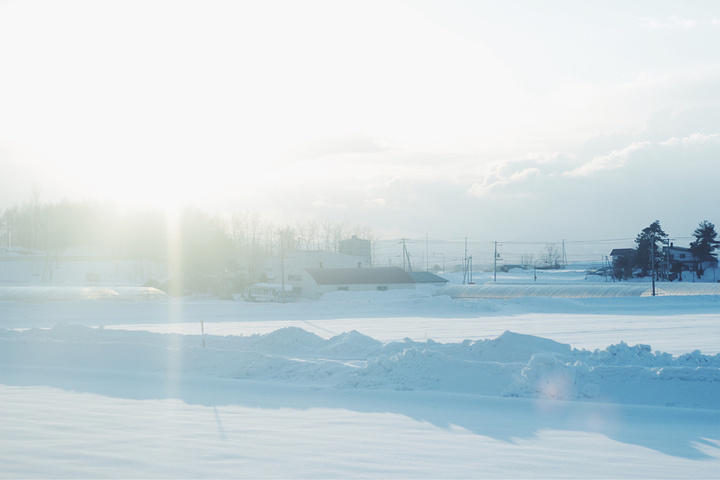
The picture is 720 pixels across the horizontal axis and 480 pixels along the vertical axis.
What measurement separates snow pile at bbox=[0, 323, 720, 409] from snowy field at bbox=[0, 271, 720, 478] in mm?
40

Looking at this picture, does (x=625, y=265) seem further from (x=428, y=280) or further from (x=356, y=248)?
(x=356, y=248)

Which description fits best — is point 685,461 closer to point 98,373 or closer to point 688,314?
point 98,373

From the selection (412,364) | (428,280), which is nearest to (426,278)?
(428,280)

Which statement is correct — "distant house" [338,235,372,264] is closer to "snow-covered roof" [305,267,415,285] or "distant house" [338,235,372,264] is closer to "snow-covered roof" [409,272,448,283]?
"snow-covered roof" [409,272,448,283]

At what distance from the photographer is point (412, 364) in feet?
39.3

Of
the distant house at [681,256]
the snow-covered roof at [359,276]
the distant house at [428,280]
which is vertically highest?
the distant house at [681,256]

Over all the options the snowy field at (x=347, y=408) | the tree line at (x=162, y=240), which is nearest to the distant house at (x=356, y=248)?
the tree line at (x=162, y=240)

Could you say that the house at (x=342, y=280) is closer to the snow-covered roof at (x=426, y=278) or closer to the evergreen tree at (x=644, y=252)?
the snow-covered roof at (x=426, y=278)

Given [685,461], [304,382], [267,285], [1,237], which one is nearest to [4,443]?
[304,382]

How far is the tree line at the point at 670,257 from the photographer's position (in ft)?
231

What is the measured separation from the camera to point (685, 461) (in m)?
7.18

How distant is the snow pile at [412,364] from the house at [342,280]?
35.9m

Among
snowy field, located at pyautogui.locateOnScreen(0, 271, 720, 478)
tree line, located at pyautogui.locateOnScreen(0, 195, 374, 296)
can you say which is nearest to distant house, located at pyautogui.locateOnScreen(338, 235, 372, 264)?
tree line, located at pyautogui.locateOnScreen(0, 195, 374, 296)

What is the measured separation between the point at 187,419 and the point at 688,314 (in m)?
Result: 32.2
